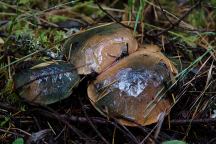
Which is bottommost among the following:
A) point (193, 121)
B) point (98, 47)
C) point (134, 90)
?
point (193, 121)

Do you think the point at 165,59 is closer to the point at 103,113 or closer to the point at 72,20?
the point at 103,113

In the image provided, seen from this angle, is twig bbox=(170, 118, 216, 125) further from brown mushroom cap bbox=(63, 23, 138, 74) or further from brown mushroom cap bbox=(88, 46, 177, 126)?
brown mushroom cap bbox=(63, 23, 138, 74)

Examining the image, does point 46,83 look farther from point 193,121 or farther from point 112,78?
point 193,121

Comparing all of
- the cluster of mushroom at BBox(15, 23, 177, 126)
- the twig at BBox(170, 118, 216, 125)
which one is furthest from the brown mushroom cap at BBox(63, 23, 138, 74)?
the twig at BBox(170, 118, 216, 125)

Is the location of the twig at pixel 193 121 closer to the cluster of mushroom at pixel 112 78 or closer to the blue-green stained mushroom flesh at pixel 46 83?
the cluster of mushroom at pixel 112 78

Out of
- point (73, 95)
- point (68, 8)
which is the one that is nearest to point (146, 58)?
point (73, 95)

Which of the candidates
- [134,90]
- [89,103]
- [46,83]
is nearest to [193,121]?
[134,90]

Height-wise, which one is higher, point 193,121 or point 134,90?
point 134,90
